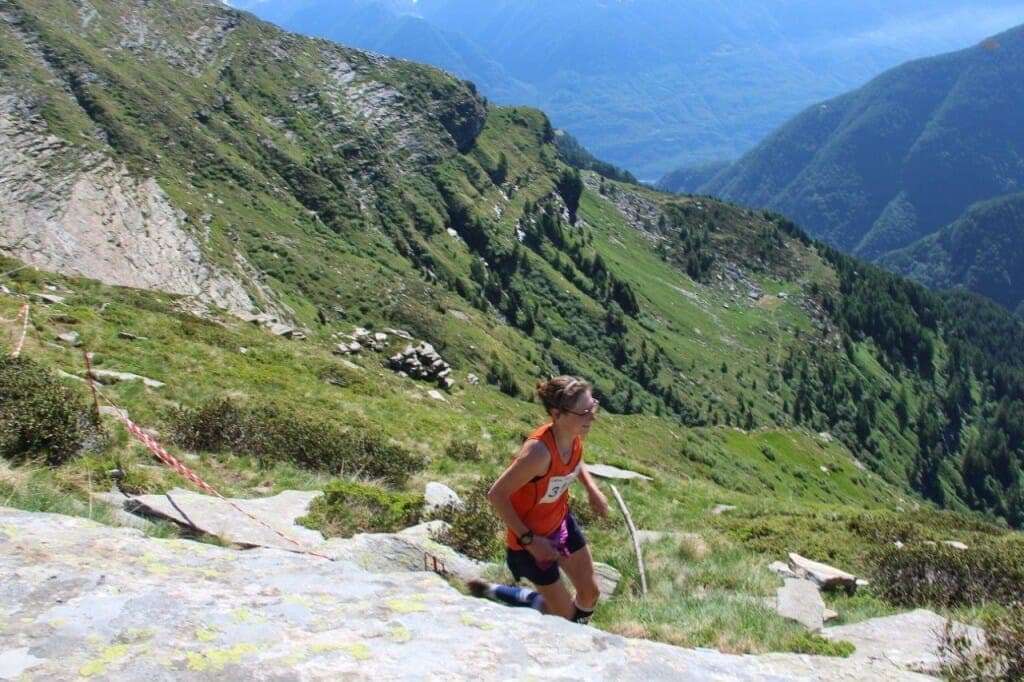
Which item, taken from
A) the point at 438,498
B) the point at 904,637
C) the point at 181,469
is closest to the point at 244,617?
the point at 904,637

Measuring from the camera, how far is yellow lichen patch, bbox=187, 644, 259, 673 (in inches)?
159

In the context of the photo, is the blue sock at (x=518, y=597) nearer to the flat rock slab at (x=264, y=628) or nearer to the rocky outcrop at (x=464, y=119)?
the flat rock slab at (x=264, y=628)

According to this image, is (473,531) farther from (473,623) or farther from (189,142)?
(189,142)

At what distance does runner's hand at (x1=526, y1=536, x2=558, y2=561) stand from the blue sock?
40 cm

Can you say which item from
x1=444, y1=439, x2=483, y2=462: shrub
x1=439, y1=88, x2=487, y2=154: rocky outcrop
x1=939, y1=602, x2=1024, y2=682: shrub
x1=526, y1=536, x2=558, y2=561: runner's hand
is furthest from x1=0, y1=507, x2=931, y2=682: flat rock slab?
x1=439, y1=88, x2=487, y2=154: rocky outcrop

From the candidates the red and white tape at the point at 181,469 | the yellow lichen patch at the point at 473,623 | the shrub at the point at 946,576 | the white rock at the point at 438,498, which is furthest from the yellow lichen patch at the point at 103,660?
the shrub at the point at 946,576

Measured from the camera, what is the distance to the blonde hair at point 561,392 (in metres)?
7.23

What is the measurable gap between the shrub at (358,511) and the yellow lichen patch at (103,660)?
5786mm

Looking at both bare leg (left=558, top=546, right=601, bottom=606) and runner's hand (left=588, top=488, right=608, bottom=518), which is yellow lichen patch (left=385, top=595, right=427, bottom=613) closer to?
bare leg (left=558, top=546, right=601, bottom=606)

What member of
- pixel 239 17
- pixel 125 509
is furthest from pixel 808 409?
pixel 125 509

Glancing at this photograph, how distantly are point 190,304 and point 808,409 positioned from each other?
13168 centimetres

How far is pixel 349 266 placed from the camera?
69.5m

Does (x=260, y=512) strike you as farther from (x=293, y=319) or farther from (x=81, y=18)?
(x=81, y=18)

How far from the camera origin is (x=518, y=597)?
7180 millimetres
